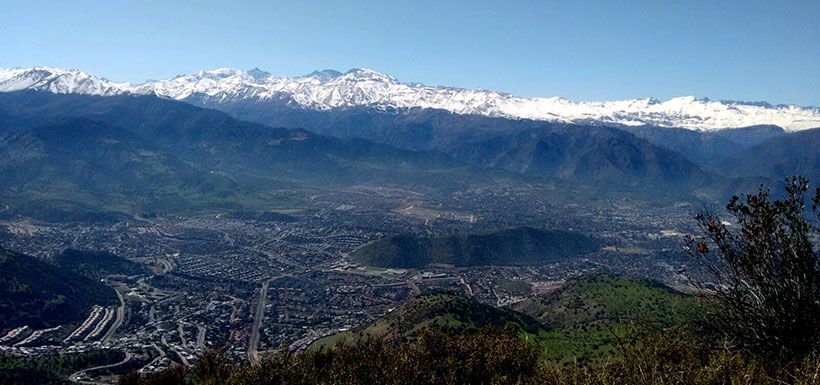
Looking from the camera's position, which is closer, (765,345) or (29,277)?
(765,345)

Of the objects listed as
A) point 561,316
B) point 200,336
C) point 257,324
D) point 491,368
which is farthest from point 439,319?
point 491,368

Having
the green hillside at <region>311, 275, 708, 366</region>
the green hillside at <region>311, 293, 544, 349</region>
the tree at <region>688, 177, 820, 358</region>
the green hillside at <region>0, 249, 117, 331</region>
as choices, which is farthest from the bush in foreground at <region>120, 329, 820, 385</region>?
the green hillside at <region>0, 249, 117, 331</region>

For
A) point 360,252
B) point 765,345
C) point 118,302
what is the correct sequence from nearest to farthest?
point 765,345 → point 118,302 → point 360,252

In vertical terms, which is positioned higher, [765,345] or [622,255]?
[765,345]

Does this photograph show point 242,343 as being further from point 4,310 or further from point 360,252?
point 360,252

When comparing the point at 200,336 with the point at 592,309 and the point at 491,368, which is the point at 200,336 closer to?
the point at 592,309

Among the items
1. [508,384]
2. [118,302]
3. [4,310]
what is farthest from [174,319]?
[508,384]

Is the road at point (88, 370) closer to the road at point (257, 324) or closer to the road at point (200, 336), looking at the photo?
the road at point (200, 336)

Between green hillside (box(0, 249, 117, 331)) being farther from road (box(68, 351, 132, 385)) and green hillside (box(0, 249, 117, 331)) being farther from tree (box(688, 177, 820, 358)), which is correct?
tree (box(688, 177, 820, 358))
